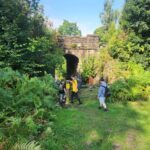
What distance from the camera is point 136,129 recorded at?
10.8 metres

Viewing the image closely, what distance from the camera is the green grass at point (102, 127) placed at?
9273 millimetres

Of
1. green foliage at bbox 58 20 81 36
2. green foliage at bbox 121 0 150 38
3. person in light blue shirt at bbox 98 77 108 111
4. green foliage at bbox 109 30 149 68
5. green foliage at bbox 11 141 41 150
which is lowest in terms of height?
green foliage at bbox 11 141 41 150

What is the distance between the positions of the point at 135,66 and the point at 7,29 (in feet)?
27.6

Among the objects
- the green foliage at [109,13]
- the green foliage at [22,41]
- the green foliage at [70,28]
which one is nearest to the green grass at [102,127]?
the green foliage at [22,41]

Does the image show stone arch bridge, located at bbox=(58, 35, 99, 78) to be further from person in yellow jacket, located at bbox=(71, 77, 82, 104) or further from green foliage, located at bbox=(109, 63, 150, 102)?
person in yellow jacket, located at bbox=(71, 77, 82, 104)

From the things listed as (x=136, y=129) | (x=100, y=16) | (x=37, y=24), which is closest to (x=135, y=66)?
(x=37, y=24)

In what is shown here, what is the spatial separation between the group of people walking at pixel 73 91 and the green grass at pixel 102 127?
0.44 metres

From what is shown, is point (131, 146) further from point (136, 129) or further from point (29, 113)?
point (29, 113)

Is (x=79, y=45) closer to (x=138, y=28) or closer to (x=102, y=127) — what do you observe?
(x=138, y=28)

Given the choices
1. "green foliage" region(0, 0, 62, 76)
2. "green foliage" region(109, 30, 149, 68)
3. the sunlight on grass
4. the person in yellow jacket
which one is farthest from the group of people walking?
"green foliage" region(109, 30, 149, 68)

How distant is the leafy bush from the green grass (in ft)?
1.97

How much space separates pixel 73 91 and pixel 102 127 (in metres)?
4.03

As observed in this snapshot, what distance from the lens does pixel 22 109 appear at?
10195 millimetres

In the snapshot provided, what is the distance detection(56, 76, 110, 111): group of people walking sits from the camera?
13.4 m
